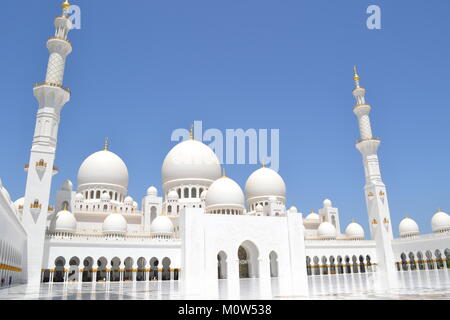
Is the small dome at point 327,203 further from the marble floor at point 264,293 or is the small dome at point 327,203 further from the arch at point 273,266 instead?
the marble floor at point 264,293

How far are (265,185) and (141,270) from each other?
552 inches

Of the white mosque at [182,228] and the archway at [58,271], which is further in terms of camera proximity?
the archway at [58,271]

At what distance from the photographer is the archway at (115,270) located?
81.3 ft

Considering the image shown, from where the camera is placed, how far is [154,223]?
26750 millimetres

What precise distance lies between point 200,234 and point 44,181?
10.4 meters

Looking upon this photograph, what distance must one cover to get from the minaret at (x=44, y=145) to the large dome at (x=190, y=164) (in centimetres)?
1156

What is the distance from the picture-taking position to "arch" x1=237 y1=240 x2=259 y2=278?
2245 cm

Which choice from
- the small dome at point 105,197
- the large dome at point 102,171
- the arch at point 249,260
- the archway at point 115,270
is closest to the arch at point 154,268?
the archway at point 115,270

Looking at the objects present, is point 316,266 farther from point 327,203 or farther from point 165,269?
point 165,269

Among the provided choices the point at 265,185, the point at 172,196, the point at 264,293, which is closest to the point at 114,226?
the point at 172,196

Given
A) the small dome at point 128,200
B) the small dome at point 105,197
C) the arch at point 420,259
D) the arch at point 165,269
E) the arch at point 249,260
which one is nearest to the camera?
the arch at point 249,260
